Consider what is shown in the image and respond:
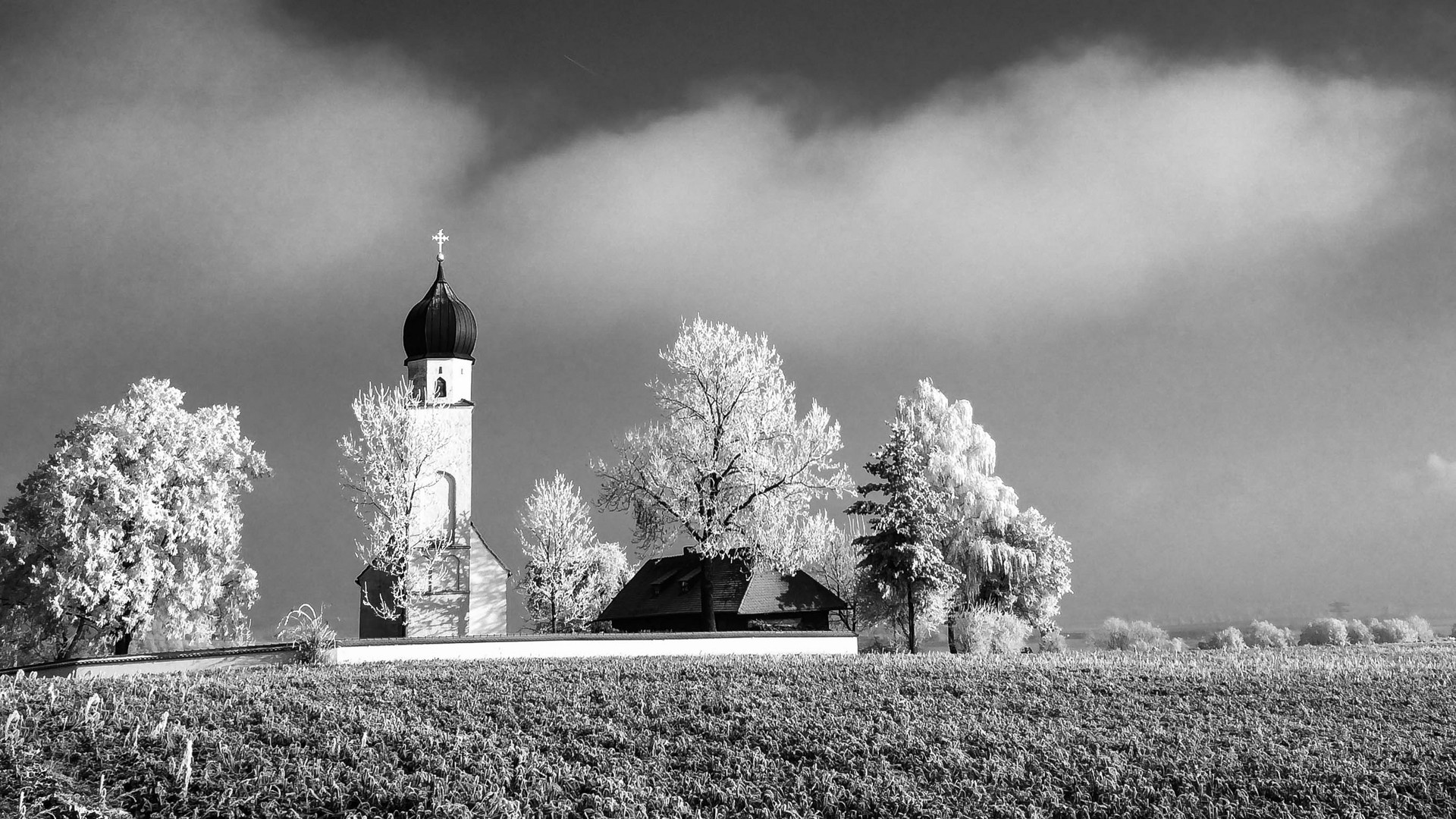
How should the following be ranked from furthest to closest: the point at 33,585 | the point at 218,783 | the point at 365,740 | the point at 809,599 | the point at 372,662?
the point at 809,599
the point at 33,585
the point at 372,662
the point at 365,740
the point at 218,783

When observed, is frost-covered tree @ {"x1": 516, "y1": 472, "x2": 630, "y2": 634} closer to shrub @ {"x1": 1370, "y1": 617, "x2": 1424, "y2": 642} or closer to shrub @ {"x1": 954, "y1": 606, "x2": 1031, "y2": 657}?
shrub @ {"x1": 954, "y1": 606, "x2": 1031, "y2": 657}

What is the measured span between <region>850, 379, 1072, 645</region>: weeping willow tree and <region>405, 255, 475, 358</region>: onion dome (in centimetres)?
1645

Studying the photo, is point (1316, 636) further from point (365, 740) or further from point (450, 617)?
point (365, 740)

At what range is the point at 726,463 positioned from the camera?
3162cm

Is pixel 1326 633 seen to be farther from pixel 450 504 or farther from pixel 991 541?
pixel 450 504

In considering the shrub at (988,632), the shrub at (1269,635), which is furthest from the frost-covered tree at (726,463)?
the shrub at (1269,635)

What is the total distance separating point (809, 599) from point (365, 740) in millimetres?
22204

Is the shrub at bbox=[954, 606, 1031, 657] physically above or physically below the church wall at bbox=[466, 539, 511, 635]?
below

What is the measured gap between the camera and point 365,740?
1190cm

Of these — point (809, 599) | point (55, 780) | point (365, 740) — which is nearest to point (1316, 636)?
point (809, 599)

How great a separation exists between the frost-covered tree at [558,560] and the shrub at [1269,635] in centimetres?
2465

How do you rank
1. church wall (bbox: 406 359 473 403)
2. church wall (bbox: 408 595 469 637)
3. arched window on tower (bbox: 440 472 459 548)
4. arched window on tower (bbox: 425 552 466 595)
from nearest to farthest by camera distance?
church wall (bbox: 408 595 469 637) → arched window on tower (bbox: 425 552 466 595) → arched window on tower (bbox: 440 472 459 548) → church wall (bbox: 406 359 473 403)

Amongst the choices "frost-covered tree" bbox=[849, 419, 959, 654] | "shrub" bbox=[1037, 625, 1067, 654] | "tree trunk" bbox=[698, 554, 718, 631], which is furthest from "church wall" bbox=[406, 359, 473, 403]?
"shrub" bbox=[1037, 625, 1067, 654]

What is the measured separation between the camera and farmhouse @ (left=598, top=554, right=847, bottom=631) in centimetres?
3250
